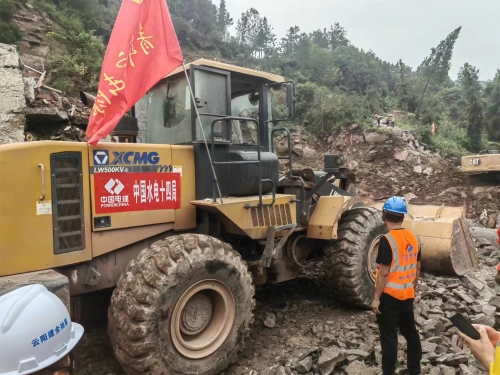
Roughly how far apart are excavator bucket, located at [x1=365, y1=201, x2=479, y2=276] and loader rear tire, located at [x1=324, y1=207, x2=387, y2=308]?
1.75 m

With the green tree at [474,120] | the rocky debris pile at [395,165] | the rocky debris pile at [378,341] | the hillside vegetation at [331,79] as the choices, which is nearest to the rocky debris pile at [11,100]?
the hillside vegetation at [331,79]

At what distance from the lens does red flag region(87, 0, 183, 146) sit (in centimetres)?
320

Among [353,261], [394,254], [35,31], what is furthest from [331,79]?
[394,254]

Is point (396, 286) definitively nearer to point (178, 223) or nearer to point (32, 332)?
point (178, 223)

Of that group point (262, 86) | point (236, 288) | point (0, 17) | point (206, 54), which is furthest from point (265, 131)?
point (206, 54)

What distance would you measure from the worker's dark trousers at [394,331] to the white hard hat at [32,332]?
249 cm

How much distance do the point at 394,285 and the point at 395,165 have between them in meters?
14.9

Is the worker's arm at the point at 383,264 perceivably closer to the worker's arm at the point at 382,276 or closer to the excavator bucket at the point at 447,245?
the worker's arm at the point at 382,276

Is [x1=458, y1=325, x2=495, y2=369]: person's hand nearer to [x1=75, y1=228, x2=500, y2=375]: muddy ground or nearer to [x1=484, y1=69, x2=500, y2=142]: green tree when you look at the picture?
[x1=75, y1=228, x2=500, y2=375]: muddy ground

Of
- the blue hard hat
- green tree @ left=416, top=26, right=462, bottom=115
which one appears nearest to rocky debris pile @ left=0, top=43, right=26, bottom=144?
the blue hard hat

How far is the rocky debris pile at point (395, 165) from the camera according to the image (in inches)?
574

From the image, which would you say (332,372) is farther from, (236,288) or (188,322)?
(188,322)

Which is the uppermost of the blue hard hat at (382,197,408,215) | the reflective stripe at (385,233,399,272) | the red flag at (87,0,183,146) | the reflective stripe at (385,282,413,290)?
the red flag at (87,0,183,146)

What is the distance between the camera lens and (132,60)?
335 centimetres
